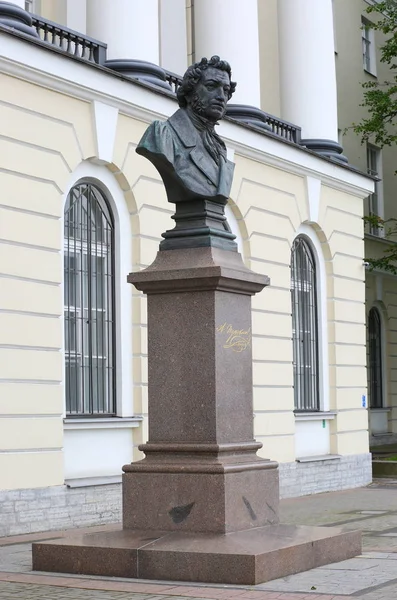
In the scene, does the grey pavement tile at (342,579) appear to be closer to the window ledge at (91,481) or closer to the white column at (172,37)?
the window ledge at (91,481)

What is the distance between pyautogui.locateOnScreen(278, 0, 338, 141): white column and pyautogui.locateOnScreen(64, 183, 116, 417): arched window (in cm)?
714

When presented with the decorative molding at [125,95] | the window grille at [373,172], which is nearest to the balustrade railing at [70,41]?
the decorative molding at [125,95]

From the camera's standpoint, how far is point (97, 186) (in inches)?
617

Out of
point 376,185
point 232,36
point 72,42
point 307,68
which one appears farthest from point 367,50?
point 72,42

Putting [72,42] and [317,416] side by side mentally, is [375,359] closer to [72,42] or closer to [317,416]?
[317,416]

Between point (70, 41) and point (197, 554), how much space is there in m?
8.87

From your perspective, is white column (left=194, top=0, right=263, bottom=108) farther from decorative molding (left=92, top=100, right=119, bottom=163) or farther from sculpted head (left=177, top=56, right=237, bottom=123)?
sculpted head (left=177, top=56, right=237, bottom=123)

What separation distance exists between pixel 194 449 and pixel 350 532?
65.1 inches

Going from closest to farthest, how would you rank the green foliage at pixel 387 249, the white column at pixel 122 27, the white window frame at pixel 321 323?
1. the white column at pixel 122 27
2. the white window frame at pixel 321 323
3. the green foliage at pixel 387 249

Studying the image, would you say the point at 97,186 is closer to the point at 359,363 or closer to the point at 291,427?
the point at 291,427

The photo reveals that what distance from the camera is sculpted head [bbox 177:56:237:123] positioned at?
34.7ft

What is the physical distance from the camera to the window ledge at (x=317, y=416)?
66.6 feet
